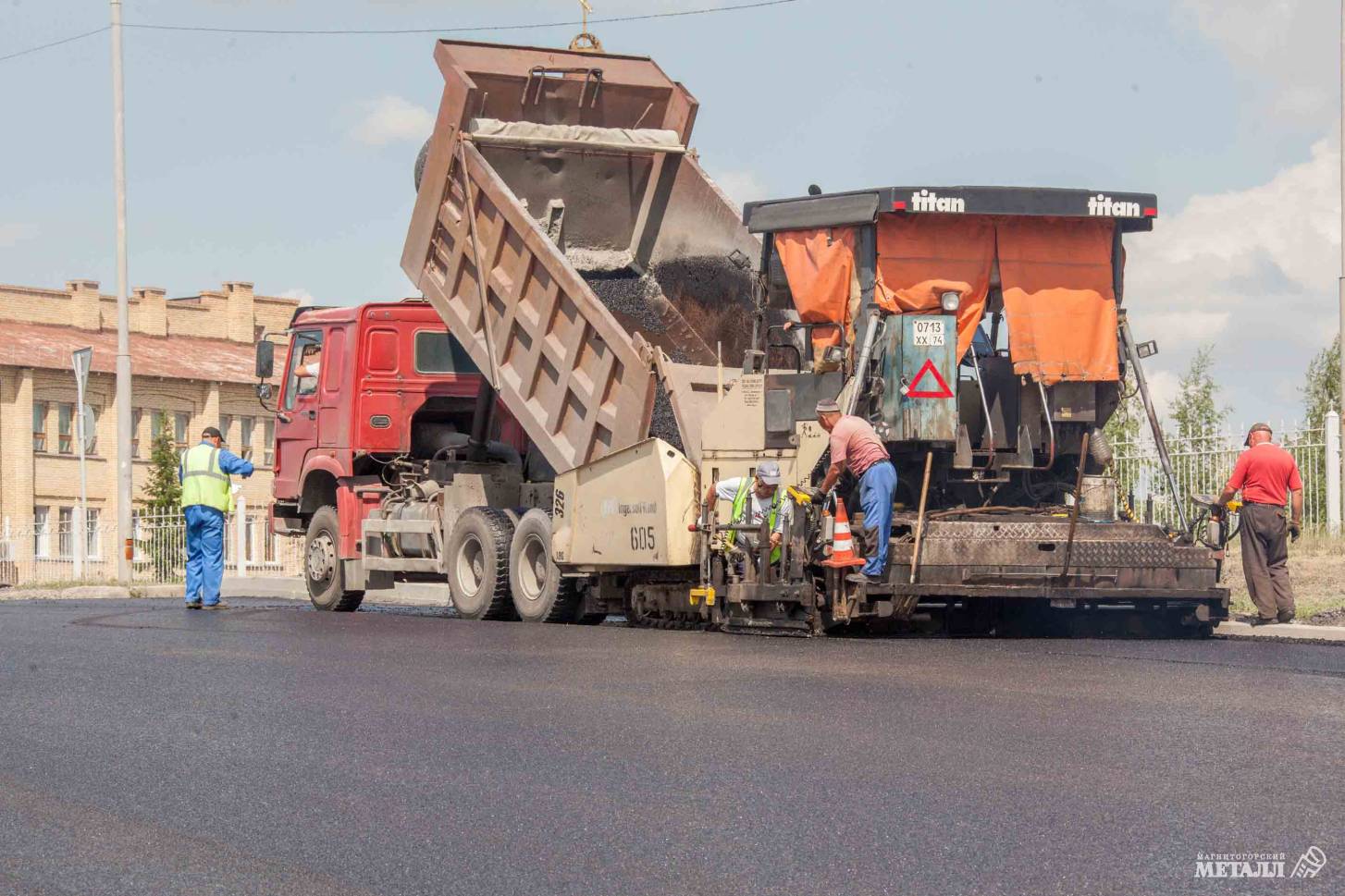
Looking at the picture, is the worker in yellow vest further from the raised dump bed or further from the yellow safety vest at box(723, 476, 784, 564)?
the yellow safety vest at box(723, 476, 784, 564)

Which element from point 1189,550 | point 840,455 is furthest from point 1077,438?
point 840,455

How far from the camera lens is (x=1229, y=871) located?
4875 mm

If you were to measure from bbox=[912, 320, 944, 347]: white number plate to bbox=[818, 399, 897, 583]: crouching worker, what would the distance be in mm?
759

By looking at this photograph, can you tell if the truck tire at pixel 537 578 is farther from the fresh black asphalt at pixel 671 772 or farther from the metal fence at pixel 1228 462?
the metal fence at pixel 1228 462

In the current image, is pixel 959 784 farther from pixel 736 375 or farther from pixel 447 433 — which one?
pixel 447 433

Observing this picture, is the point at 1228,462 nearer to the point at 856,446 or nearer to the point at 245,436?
the point at 856,446

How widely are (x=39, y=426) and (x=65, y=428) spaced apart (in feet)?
3.03

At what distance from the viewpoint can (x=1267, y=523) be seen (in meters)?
13.6

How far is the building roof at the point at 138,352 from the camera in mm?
55938

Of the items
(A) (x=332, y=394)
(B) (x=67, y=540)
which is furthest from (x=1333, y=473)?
(B) (x=67, y=540)

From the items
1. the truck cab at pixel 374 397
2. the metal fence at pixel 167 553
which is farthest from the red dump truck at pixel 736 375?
the metal fence at pixel 167 553

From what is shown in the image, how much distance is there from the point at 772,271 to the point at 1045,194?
74.8 inches

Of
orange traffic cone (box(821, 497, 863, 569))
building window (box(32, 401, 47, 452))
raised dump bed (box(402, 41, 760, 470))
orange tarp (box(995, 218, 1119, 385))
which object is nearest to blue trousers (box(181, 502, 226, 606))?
raised dump bed (box(402, 41, 760, 470))

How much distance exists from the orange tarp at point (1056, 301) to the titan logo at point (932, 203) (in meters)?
0.40
